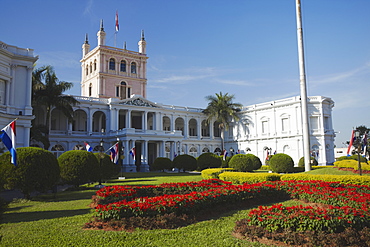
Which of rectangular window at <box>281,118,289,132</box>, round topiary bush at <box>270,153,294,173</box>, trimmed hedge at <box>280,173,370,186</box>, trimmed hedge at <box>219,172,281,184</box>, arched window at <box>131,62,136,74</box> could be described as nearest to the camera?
trimmed hedge at <box>280,173,370,186</box>

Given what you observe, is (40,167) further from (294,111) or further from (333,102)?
(333,102)

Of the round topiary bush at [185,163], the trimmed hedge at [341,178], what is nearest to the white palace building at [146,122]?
the round topiary bush at [185,163]

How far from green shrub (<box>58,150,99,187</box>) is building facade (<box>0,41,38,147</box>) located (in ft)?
33.6

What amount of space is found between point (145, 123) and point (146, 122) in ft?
0.68

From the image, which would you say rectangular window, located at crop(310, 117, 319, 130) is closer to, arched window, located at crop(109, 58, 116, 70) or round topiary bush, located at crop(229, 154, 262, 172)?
round topiary bush, located at crop(229, 154, 262, 172)

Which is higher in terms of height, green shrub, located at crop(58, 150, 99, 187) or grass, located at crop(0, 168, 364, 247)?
green shrub, located at crop(58, 150, 99, 187)

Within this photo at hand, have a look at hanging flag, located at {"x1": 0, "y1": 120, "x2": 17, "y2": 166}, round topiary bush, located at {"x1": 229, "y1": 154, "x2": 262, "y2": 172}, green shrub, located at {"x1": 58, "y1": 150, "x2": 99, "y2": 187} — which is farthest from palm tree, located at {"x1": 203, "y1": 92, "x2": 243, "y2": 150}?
hanging flag, located at {"x1": 0, "y1": 120, "x2": 17, "y2": 166}

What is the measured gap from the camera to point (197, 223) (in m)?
8.59

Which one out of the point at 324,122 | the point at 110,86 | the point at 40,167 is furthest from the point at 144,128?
the point at 40,167

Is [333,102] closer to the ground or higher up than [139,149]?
higher up

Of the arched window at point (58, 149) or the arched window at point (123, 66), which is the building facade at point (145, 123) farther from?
the arched window at point (123, 66)

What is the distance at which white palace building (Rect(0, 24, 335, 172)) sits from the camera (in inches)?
1645

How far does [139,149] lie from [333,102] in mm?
29792

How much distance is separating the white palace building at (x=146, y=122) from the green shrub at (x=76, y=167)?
2123 cm
